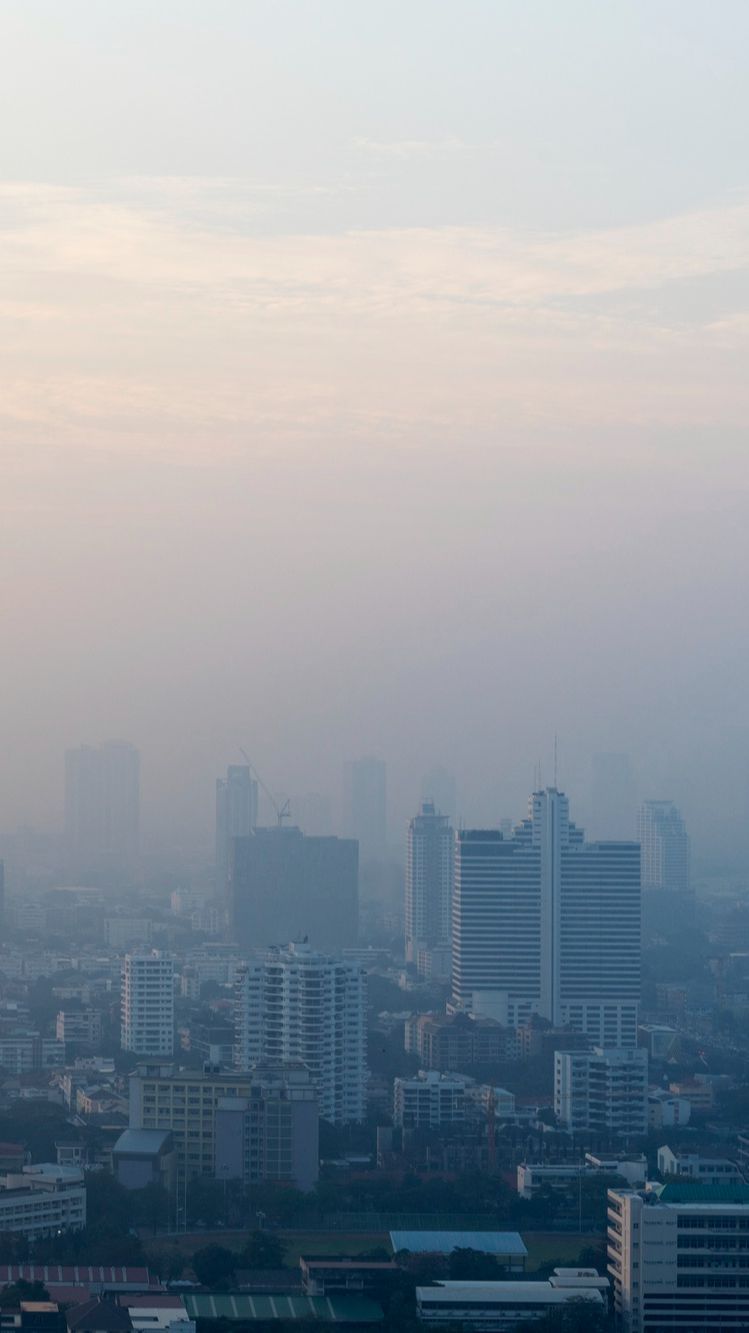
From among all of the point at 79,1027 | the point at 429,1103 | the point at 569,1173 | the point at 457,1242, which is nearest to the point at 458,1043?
the point at 429,1103

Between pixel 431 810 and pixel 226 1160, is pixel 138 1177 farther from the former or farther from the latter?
pixel 431 810

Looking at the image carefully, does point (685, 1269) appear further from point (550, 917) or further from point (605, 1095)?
point (550, 917)

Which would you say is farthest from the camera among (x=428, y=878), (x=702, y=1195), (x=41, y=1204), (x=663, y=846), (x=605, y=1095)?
(x=663, y=846)

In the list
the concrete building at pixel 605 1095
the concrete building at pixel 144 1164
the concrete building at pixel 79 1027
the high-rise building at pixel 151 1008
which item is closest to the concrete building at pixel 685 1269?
the concrete building at pixel 144 1164

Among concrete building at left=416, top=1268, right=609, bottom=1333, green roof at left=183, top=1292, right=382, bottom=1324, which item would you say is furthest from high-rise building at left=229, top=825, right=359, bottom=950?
concrete building at left=416, top=1268, right=609, bottom=1333

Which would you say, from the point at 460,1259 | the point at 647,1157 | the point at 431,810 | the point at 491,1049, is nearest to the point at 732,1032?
the point at 491,1049

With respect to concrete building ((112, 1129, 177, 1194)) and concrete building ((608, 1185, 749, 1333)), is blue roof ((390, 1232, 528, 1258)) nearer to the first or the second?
concrete building ((608, 1185, 749, 1333))
